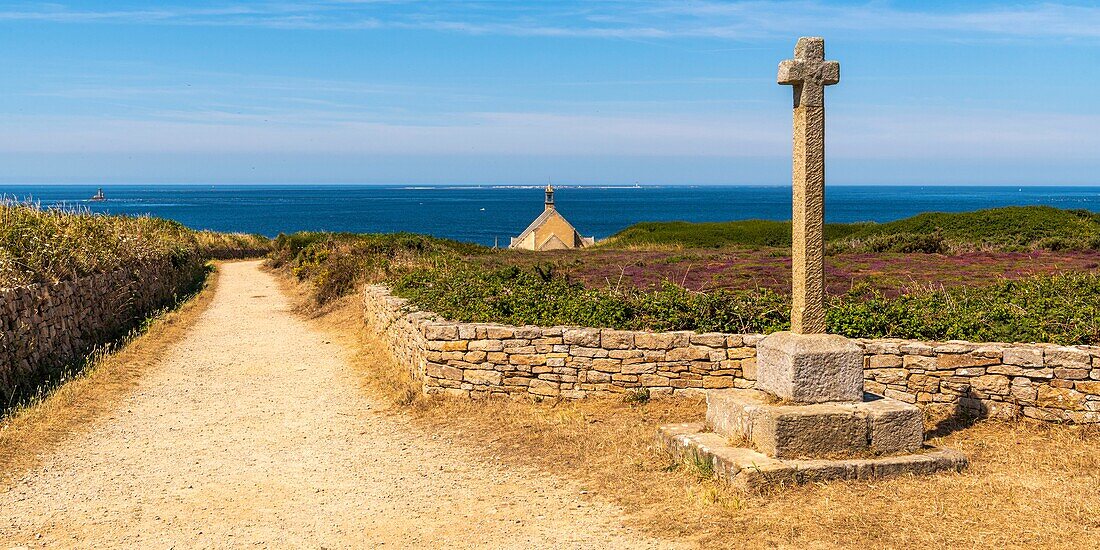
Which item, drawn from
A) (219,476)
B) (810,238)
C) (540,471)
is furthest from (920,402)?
(219,476)

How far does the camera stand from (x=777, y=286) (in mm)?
12664

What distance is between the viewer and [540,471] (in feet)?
24.0

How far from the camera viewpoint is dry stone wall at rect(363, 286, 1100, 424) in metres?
7.83

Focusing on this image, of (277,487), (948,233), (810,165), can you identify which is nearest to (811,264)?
(810,165)

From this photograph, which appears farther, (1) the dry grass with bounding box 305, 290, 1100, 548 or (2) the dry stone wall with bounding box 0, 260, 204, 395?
(2) the dry stone wall with bounding box 0, 260, 204, 395

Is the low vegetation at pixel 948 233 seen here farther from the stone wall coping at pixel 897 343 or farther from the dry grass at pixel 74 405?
the dry grass at pixel 74 405

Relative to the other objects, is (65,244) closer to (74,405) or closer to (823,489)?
(74,405)

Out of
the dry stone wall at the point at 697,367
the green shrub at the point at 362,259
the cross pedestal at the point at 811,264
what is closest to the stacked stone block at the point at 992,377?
the dry stone wall at the point at 697,367

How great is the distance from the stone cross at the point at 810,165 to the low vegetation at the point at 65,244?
9.26 m

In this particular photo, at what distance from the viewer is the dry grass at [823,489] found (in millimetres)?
5427

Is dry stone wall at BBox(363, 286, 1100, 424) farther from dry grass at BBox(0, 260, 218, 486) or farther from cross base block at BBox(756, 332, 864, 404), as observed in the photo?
dry grass at BBox(0, 260, 218, 486)

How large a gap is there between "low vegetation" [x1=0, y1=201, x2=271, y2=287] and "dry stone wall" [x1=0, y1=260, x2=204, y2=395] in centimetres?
22

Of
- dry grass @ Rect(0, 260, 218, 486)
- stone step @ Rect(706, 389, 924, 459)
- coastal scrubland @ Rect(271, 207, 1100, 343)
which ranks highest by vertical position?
coastal scrubland @ Rect(271, 207, 1100, 343)

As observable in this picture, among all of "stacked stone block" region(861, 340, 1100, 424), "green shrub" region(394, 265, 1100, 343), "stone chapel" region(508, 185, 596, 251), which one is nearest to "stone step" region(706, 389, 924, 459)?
"stacked stone block" region(861, 340, 1100, 424)
